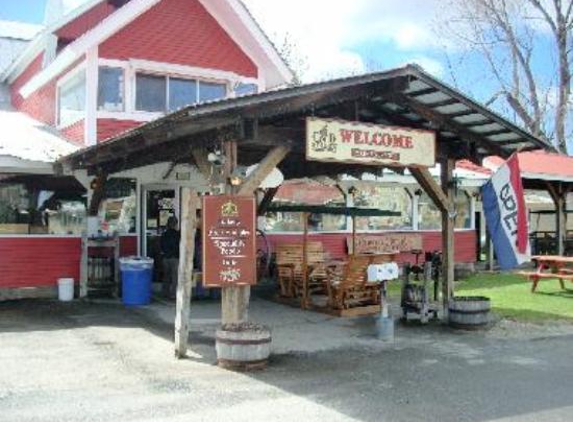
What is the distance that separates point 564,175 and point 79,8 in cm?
1529

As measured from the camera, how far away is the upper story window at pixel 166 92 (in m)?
16.0

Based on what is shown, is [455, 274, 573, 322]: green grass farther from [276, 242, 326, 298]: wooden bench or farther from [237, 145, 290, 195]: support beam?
[237, 145, 290, 195]: support beam

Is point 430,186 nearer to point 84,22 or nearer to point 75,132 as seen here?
point 75,132

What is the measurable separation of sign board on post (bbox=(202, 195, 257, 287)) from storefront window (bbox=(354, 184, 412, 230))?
1175cm

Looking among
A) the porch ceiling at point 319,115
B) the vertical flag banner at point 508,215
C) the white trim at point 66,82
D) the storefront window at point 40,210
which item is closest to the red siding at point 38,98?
the white trim at point 66,82

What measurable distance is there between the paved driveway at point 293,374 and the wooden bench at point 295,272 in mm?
1923

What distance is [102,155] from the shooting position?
1187cm

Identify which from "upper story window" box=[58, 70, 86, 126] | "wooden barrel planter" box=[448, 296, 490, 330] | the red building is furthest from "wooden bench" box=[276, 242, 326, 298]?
"upper story window" box=[58, 70, 86, 126]

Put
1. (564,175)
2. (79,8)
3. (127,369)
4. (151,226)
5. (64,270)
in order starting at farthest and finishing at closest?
(564,175), (79,8), (151,226), (64,270), (127,369)

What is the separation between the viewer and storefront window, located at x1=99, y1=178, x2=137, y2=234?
15.5 meters

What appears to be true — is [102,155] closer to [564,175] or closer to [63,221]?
[63,221]

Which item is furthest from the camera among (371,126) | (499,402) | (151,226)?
(151,226)

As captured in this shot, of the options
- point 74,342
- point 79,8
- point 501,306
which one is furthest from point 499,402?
point 79,8

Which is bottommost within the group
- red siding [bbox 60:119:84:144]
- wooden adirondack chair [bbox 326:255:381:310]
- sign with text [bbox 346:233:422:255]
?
wooden adirondack chair [bbox 326:255:381:310]
